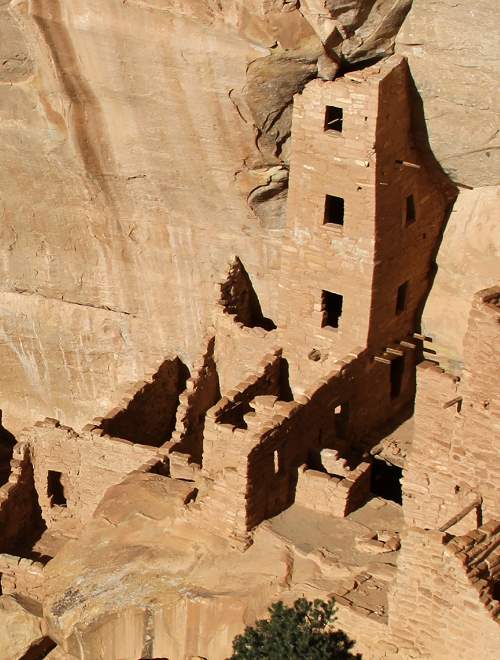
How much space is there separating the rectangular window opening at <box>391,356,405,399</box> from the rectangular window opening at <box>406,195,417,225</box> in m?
2.26

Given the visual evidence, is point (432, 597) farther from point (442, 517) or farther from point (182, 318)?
point (182, 318)

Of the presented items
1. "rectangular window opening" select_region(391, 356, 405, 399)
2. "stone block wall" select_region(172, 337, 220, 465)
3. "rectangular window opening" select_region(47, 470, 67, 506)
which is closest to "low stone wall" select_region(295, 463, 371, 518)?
"rectangular window opening" select_region(391, 356, 405, 399)

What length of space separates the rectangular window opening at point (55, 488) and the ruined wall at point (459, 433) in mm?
6450

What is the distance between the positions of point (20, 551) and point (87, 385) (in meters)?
3.72

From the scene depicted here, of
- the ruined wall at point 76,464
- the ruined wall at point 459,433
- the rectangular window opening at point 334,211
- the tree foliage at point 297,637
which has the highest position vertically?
the rectangular window opening at point 334,211

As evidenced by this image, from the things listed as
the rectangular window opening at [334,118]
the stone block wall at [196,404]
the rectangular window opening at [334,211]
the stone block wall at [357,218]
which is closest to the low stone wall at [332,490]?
the stone block wall at [357,218]

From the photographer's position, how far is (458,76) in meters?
23.0

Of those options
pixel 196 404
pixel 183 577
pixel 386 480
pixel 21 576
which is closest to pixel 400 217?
pixel 386 480

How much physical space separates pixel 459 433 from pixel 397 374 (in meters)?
4.30

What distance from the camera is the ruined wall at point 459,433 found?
21.5m

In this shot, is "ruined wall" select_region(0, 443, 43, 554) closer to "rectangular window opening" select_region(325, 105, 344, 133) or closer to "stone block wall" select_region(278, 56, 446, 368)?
"stone block wall" select_region(278, 56, 446, 368)

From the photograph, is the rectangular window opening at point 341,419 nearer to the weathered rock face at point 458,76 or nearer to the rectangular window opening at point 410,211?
the rectangular window opening at point 410,211

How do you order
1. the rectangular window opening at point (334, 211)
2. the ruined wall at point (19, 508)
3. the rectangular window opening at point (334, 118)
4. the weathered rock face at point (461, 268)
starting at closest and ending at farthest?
1. the rectangular window opening at point (334, 118)
2. the rectangular window opening at point (334, 211)
3. the weathered rock face at point (461, 268)
4. the ruined wall at point (19, 508)

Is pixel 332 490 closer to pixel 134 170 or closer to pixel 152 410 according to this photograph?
pixel 152 410
